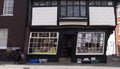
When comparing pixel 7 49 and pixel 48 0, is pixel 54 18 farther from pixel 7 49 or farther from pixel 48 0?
pixel 7 49

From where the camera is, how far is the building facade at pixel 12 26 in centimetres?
2212

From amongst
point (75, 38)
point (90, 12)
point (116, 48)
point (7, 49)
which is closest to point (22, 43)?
point (7, 49)

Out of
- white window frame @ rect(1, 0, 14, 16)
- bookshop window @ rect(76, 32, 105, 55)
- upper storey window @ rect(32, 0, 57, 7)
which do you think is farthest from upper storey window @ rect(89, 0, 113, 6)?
white window frame @ rect(1, 0, 14, 16)

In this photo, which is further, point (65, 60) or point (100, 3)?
point (65, 60)

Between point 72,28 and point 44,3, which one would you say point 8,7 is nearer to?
point 44,3

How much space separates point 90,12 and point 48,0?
13.9 feet

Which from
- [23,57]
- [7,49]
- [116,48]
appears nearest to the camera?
[23,57]

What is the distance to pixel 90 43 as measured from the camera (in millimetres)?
21500

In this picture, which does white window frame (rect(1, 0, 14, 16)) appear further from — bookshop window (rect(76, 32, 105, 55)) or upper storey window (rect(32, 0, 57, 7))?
bookshop window (rect(76, 32, 105, 55))

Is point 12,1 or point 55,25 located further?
point 12,1

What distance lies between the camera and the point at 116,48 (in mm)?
38062

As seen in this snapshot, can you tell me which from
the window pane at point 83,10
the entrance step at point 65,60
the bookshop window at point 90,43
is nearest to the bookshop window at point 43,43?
the entrance step at point 65,60

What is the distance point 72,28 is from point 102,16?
3.07m

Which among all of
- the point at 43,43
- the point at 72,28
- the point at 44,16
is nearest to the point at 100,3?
the point at 72,28
